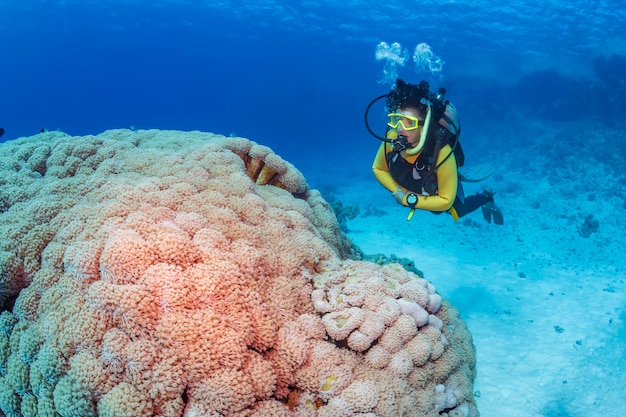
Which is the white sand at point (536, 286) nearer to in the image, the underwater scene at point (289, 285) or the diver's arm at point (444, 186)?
the underwater scene at point (289, 285)

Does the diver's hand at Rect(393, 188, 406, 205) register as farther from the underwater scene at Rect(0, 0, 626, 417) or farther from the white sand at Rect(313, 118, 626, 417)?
the white sand at Rect(313, 118, 626, 417)

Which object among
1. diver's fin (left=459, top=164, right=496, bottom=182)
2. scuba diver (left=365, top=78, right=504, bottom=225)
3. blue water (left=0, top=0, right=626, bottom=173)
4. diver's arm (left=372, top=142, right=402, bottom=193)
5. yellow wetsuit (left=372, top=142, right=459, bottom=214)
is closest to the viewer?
scuba diver (left=365, top=78, right=504, bottom=225)

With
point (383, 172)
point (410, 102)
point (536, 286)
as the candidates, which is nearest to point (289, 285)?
point (410, 102)

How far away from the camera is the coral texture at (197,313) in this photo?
2336mm

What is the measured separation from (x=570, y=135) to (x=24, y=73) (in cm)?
10010

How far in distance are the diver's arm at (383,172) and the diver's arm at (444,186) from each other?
595mm

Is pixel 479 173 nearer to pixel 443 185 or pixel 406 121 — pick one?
pixel 443 185

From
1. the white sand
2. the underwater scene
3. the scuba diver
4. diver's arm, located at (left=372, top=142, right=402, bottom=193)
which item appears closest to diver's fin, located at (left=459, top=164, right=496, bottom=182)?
the underwater scene

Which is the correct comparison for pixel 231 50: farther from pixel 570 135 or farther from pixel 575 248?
pixel 575 248

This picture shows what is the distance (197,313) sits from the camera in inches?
95.9

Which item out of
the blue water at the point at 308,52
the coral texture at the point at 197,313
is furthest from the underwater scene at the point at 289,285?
the blue water at the point at 308,52

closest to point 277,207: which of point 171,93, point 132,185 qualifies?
point 132,185

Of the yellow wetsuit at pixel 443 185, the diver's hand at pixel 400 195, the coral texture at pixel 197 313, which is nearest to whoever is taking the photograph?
the coral texture at pixel 197 313

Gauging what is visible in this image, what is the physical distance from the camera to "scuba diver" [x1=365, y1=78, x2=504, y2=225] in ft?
16.0
